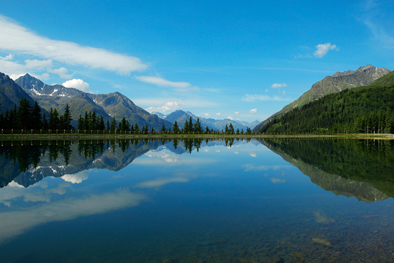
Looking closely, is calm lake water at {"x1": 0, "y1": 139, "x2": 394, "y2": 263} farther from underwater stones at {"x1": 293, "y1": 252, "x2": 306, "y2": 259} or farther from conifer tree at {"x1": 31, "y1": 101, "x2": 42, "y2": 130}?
conifer tree at {"x1": 31, "y1": 101, "x2": 42, "y2": 130}

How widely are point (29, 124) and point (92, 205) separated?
123m

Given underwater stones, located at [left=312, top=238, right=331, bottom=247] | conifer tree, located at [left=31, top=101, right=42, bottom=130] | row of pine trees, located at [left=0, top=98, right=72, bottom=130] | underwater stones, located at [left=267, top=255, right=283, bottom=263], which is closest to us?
underwater stones, located at [left=267, top=255, right=283, bottom=263]

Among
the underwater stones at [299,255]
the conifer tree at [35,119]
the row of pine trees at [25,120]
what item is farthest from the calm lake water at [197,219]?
the conifer tree at [35,119]

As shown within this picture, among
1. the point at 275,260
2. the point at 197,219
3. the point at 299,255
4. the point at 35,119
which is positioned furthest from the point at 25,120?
the point at 299,255

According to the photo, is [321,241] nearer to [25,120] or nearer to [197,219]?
[197,219]

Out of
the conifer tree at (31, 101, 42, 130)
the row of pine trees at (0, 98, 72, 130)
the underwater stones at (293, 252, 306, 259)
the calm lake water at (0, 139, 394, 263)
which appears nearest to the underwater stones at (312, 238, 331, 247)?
the calm lake water at (0, 139, 394, 263)

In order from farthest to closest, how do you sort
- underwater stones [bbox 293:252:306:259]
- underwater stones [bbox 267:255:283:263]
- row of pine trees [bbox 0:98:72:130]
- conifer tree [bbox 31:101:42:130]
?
conifer tree [bbox 31:101:42:130] < row of pine trees [bbox 0:98:72:130] < underwater stones [bbox 293:252:306:259] < underwater stones [bbox 267:255:283:263]

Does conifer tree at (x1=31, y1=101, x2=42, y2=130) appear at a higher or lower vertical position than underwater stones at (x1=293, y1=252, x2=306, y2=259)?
higher

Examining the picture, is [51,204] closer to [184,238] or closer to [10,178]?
[184,238]

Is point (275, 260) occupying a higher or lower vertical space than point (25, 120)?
lower

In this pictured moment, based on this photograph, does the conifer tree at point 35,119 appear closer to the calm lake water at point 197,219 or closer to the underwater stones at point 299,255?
the calm lake water at point 197,219

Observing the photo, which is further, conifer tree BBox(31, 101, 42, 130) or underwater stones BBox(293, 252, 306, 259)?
conifer tree BBox(31, 101, 42, 130)

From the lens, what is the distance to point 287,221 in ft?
35.8

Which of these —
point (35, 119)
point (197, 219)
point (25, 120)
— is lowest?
point (197, 219)
